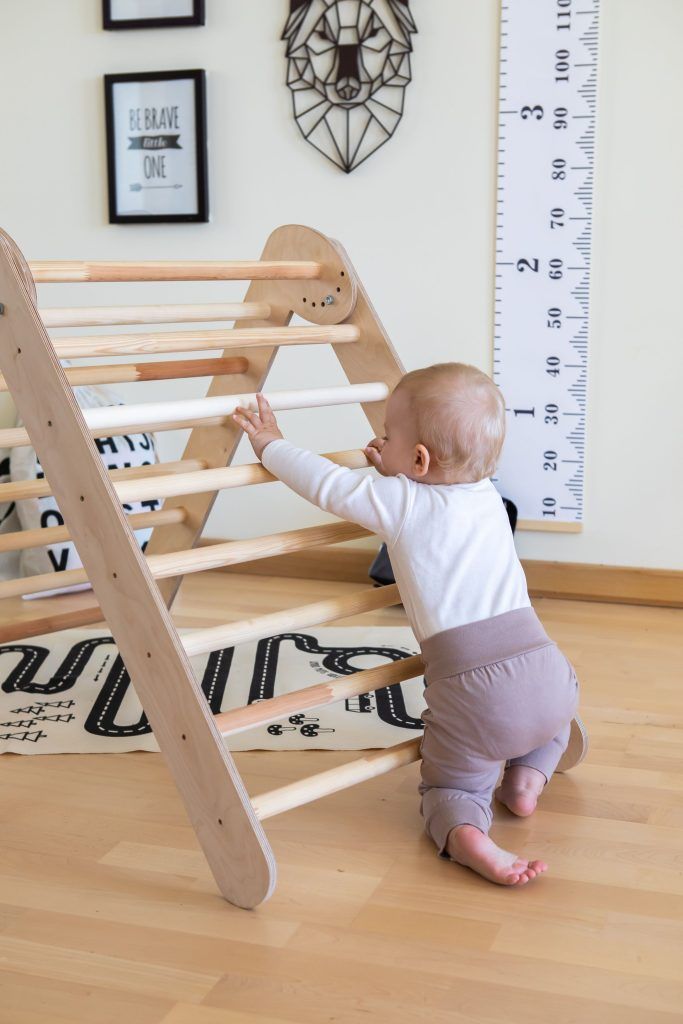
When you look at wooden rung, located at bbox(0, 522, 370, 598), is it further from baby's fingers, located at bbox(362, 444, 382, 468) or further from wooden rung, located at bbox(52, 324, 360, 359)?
wooden rung, located at bbox(52, 324, 360, 359)

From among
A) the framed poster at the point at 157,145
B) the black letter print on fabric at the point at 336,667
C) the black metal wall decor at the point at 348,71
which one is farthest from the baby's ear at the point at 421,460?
the framed poster at the point at 157,145

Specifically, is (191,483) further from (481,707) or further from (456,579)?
(481,707)

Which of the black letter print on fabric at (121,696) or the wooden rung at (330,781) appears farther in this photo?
the black letter print on fabric at (121,696)

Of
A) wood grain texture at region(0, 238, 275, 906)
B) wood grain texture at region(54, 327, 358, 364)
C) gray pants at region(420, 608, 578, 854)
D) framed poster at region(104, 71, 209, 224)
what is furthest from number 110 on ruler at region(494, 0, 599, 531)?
wood grain texture at region(0, 238, 275, 906)

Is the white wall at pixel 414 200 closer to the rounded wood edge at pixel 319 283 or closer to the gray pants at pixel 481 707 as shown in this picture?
the rounded wood edge at pixel 319 283

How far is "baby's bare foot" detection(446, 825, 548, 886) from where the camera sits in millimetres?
1395

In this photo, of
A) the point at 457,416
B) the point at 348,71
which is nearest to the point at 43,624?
the point at 457,416

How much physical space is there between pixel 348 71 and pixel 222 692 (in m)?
1.49

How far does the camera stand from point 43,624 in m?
1.93

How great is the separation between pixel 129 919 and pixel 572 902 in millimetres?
520

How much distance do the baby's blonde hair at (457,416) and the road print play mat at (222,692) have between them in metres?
0.55

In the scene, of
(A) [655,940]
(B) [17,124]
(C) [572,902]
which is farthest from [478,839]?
(B) [17,124]

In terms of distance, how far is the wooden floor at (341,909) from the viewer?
118 centimetres

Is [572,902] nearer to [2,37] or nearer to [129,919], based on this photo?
[129,919]
